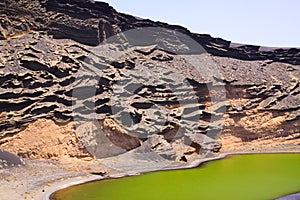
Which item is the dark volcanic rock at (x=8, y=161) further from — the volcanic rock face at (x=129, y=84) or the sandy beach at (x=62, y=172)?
the volcanic rock face at (x=129, y=84)

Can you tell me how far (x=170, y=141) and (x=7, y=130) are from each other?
14086 mm

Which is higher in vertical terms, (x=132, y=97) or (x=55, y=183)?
(x=132, y=97)

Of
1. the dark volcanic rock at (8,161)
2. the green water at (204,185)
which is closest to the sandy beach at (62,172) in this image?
the dark volcanic rock at (8,161)

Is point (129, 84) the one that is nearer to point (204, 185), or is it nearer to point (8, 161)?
point (8, 161)

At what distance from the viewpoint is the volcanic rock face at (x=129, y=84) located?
30.6m

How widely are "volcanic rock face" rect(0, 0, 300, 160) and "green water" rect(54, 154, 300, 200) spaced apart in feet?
18.8

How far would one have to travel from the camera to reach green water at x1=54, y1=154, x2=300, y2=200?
19000 millimetres

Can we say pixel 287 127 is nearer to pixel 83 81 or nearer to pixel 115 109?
pixel 115 109

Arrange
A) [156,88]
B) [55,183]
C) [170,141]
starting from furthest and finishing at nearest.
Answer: [156,88] < [170,141] < [55,183]

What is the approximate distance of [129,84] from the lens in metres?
35.6

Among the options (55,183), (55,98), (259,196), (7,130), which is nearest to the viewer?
(259,196)

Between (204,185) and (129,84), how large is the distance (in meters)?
16.1

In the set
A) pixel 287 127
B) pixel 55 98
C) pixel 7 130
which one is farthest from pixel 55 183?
pixel 287 127

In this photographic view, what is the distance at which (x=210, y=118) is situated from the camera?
129ft
